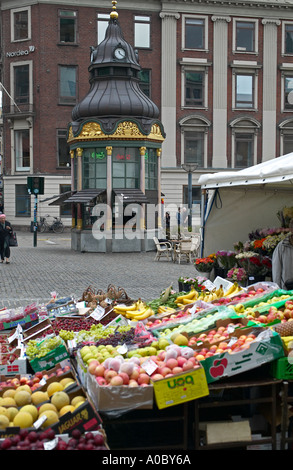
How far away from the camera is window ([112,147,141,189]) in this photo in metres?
21.9

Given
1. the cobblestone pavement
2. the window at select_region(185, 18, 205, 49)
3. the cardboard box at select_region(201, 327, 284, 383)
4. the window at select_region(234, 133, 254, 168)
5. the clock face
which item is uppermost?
the window at select_region(185, 18, 205, 49)

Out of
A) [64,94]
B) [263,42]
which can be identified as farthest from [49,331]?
[263,42]

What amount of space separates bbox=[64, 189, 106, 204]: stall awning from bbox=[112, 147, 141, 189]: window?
29.6 inches

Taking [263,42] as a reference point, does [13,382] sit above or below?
below

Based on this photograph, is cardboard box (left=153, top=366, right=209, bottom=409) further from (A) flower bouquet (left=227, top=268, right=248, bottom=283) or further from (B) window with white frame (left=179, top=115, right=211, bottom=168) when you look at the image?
(B) window with white frame (left=179, top=115, right=211, bottom=168)

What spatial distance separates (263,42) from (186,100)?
6.98 metres

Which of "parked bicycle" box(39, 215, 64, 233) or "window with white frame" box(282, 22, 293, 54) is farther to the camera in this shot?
"window with white frame" box(282, 22, 293, 54)

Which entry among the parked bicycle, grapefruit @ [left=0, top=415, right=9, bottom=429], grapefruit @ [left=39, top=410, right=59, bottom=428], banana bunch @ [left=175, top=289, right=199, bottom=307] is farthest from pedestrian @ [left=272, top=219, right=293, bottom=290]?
the parked bicycle

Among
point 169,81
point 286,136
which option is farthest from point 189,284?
point 286,136

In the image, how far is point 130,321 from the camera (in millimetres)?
6625

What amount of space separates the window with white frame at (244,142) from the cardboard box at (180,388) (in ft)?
121

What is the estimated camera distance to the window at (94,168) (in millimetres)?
21984

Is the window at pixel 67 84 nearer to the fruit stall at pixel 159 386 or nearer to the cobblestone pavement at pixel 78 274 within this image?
the cobblestone pavement at pixel 78 274
